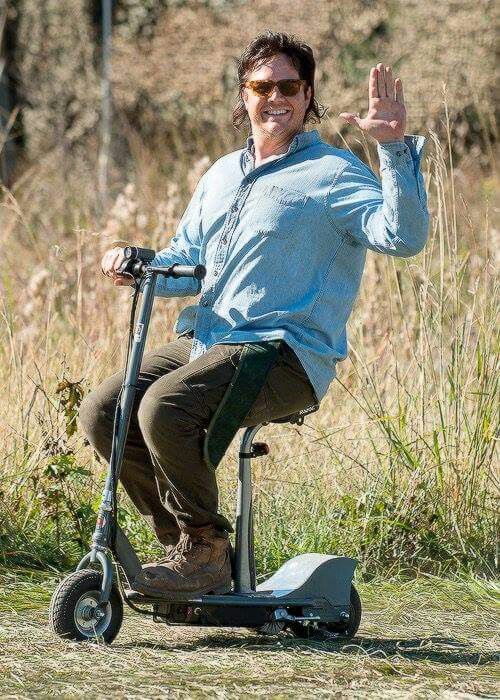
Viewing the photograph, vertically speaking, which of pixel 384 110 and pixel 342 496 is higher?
pixel 384 110

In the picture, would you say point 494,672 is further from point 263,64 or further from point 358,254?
point 263,64

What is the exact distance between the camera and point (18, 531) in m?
5.22

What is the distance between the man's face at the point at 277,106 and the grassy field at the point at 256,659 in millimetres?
1574

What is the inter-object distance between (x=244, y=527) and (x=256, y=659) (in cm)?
47

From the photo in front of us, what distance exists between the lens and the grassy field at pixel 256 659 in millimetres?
3412

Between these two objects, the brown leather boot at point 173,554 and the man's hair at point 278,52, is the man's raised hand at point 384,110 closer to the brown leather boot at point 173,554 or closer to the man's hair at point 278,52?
the man's hair at point 278,52

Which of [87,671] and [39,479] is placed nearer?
[87,671]

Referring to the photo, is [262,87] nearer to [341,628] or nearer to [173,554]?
[173,554]

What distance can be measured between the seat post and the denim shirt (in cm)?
32

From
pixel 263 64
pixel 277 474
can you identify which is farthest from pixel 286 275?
pixel 277 474

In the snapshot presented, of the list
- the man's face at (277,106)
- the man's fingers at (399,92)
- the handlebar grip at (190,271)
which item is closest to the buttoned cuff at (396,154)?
the man's fingers at (399,92)

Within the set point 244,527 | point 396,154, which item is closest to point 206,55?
point 244,527

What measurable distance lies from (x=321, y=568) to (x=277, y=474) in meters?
1.56

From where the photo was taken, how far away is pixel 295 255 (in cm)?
397
